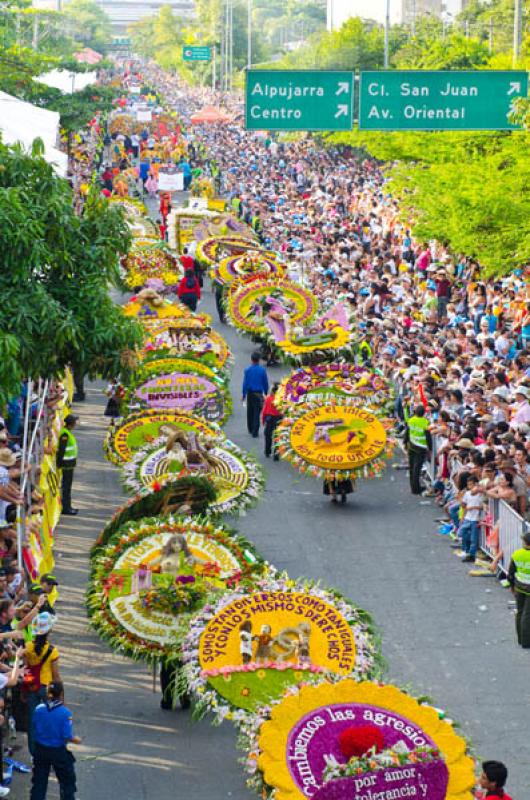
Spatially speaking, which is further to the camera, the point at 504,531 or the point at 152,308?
the point at 152,308

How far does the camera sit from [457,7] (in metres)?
100

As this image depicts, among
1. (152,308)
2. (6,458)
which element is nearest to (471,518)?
(6,458)

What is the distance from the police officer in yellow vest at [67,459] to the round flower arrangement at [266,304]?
7.90 m

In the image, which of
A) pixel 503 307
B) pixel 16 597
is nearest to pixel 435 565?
pixel 16 597

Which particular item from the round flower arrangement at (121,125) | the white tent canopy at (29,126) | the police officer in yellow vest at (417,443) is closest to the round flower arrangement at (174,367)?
the police officer in yellow vest at (417,443)

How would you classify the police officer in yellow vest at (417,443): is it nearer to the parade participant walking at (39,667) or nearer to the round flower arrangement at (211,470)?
the round flower arrangement at (211,470)

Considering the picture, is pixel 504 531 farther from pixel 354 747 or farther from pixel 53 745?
pixel 354 747

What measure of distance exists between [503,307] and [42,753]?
18577 mm

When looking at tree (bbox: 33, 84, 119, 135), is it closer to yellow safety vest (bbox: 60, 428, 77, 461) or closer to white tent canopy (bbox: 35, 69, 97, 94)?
white tent canopy (bbox: 35, 69, 97, 94)

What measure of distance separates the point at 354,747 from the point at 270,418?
1308 centimetres

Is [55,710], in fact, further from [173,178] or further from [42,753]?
[173,178]

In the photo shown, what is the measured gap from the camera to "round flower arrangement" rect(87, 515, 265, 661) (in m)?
13.2

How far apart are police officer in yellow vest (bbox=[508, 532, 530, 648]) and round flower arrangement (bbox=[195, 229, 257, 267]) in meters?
18.7

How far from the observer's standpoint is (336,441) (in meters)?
20.0
